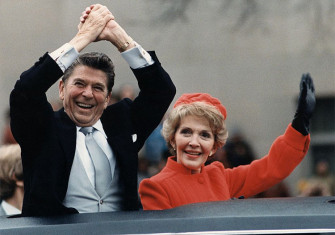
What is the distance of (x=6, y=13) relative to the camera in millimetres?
9188

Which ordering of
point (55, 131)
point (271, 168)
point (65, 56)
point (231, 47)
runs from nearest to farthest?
1. point (65, 56)
2. point (55, 131)
3. point (271, 168)
4. point (231, 47)

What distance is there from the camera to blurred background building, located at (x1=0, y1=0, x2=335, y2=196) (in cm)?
898

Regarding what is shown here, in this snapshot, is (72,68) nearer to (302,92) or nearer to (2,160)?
(302,92)

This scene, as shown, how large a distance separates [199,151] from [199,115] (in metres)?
0.15

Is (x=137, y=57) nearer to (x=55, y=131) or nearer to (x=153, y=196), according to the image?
(x=55, y=131)

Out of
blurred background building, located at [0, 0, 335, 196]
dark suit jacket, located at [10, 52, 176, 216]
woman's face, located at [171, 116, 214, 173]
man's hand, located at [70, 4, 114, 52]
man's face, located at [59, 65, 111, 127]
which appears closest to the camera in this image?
dark suit jacket, located at [10, 52, 176, 216]

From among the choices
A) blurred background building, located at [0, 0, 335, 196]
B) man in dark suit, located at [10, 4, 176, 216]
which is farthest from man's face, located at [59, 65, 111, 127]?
blurred background building, located at [0, 0, 335, 196]

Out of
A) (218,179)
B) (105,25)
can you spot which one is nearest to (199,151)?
(218,179)

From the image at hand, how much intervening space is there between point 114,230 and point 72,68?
987mm

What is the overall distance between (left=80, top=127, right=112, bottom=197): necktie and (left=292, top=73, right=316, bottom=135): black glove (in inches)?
35.7

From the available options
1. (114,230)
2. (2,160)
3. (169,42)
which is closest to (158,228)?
(114,230)

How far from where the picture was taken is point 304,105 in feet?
11.9

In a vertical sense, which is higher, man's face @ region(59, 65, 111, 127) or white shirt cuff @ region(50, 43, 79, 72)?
white shirt cuff @ region(50, 43, 79, 72)

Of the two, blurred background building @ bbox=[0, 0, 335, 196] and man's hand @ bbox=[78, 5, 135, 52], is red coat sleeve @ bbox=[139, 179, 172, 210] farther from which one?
blurred background building @ bbox=[0, 0, 335, 196]
